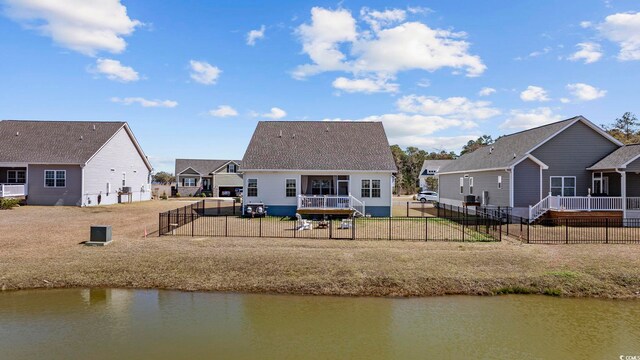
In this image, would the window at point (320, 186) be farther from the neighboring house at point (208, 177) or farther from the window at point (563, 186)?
the neighboring house at point (208, 177)

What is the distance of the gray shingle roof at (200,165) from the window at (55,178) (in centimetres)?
2909

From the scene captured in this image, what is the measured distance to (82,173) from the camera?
3200cm

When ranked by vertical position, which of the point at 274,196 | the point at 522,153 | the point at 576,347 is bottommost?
the point at 576,347

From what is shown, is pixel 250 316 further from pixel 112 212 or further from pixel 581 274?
pixel 112 212

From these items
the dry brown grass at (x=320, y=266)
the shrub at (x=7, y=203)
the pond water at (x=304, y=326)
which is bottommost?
the pond water at (x=304, y=326)

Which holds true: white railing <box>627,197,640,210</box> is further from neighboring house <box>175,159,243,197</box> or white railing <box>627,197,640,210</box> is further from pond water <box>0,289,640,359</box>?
neighboring house <box>175,159,243,197</box>

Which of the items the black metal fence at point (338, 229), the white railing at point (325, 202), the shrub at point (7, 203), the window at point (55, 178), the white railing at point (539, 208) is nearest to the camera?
the black metal fence at point (338, 229)

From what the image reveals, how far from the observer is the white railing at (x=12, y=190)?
2889 cm

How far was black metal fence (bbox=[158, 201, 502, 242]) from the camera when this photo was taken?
18.8 metres

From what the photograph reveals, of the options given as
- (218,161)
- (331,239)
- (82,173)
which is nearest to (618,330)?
(331,239)

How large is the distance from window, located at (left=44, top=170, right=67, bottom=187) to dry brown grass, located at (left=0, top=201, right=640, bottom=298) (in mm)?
16398

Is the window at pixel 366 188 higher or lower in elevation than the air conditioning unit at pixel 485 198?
higher

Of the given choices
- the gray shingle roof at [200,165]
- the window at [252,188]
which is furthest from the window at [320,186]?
the gray shingle roof at [200,165]

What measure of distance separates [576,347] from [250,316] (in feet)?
23.9
